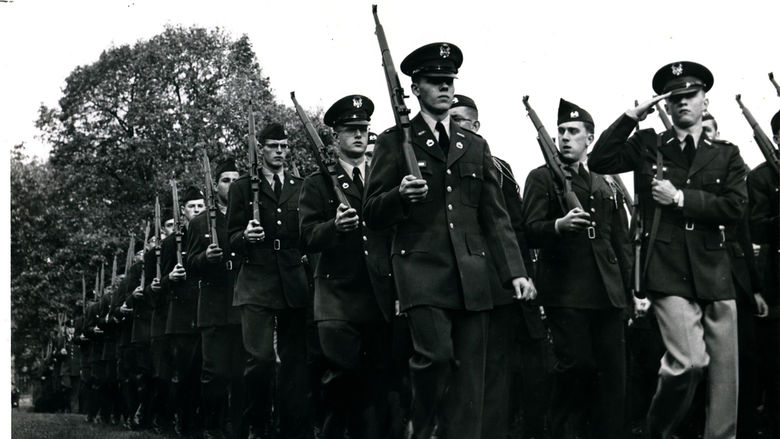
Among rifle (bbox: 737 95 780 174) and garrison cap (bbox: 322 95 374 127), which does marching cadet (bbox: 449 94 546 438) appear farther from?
rifle (bbox: 737 95 780 174)

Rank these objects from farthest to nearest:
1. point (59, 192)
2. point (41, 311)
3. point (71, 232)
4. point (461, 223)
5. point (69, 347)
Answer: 1. point (69, 347)
2. point (59, 192)
3. point (71, 232)
4. point (41, 311)
5. point (461, 223)

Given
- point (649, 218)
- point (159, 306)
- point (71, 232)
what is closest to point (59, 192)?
point (71, 232)

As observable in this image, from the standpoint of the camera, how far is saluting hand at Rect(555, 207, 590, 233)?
801 cm

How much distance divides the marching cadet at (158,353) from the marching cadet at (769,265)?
23.7 feet

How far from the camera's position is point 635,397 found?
33.2 feet

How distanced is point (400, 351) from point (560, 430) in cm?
134

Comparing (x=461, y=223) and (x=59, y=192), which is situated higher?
(x=59, y=192)

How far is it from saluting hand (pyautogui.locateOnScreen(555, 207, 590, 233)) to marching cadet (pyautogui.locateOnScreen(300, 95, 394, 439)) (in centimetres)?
145

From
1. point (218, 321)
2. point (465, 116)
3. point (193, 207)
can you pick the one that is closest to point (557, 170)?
point (465, 116)

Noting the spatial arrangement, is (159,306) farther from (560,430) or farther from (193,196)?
(560,430)

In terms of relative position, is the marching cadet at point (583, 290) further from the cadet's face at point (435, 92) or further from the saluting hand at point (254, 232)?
the saluting hand at point (254, 232)

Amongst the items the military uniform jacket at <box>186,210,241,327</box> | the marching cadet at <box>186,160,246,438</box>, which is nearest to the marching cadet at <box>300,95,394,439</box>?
the marching cadet at <box>186,160,246,438</box>

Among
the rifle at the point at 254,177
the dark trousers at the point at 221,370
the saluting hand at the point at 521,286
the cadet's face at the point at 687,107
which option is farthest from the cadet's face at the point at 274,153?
the saluting hand at the point at 521,286

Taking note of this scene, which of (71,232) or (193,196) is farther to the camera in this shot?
(71,232)
